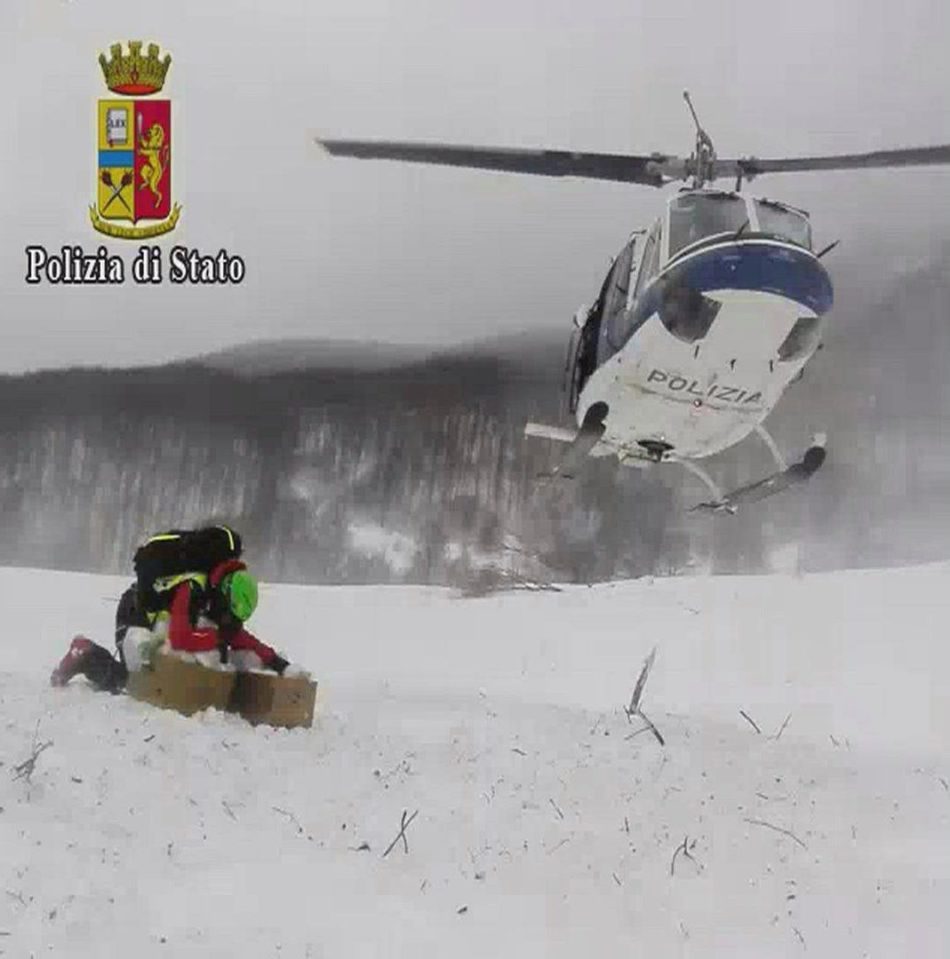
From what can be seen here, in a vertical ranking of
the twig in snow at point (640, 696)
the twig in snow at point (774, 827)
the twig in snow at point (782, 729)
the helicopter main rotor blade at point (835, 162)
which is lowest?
the twig in snow at point (774, 827)

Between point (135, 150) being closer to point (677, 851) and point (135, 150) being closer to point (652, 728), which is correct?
point (652, 728)

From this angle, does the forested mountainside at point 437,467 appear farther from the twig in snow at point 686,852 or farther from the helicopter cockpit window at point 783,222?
the twig in snow at point 686,852

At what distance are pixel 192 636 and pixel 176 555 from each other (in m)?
0.32

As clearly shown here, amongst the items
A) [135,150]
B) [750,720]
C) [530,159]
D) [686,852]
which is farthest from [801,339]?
[135,150]

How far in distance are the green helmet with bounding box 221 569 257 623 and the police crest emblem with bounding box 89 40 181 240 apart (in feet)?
4.08

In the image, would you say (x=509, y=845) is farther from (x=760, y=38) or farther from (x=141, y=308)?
(x=760, y=38)

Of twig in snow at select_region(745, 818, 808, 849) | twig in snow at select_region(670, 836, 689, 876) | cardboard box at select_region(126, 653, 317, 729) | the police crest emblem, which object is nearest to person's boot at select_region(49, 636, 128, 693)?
cardboard box at select_region(126, 653, 317, 729)

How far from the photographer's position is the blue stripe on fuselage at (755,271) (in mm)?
3797

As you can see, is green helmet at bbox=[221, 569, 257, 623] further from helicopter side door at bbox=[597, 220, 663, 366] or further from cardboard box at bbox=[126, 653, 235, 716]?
helicopter side door at bbox=[597, 220, 663, 366]

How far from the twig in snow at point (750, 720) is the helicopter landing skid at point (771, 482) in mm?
680

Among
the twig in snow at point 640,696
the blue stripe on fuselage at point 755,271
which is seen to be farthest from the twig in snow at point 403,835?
the blue stripe on fuselage at point 755,271

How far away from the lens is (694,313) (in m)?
3.87

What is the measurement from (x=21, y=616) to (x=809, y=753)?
8.86ft

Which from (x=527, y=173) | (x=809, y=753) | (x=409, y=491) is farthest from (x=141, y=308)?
(x=809, y=753)
